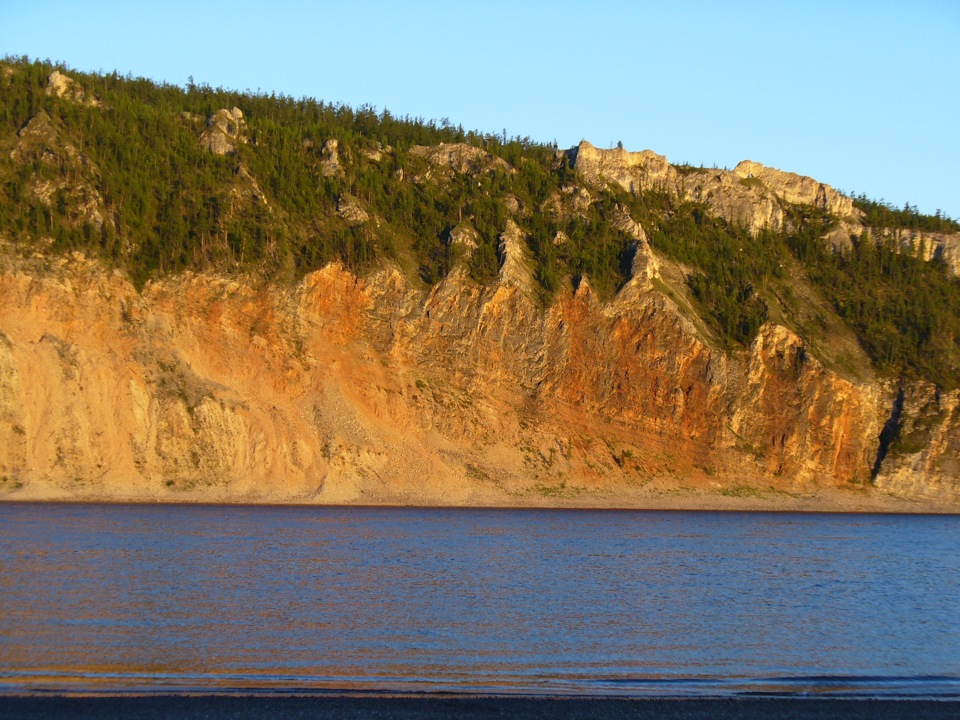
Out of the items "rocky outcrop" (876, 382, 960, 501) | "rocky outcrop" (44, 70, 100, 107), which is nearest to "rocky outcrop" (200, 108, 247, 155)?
"rocky outcrop" (44, 70, 100, 107)

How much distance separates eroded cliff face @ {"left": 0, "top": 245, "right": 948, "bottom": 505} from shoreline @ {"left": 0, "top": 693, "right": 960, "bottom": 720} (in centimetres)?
3363

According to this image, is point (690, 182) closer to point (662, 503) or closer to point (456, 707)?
point (662, 503)

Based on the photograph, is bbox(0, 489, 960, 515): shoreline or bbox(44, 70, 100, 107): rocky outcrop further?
bbox(44, 70, 100, 107): rocky outcrop

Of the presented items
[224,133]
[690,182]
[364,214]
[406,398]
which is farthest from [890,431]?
[224,133]

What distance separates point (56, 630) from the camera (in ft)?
60.2

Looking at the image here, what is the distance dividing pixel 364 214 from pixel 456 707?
50766 millimetres

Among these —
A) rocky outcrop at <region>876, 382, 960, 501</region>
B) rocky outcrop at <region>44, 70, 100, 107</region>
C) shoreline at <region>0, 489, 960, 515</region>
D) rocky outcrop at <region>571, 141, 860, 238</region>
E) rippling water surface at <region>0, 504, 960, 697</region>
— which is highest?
rocky outcrop at <region>571, 141, 860, 238</region>

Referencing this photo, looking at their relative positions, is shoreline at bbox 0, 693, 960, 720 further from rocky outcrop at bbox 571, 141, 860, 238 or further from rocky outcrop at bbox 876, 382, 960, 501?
rocky outcrop at bbox 571, 141, 860, 238

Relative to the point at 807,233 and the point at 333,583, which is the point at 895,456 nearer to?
the point at 807,233

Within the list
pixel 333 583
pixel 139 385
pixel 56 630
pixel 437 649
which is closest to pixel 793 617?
pixel 437 649

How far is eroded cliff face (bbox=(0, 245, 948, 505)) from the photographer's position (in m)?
47.4

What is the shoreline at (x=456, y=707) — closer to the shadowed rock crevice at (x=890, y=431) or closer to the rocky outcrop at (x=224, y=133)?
the shadowed rock crevice at (x=890, y=431)

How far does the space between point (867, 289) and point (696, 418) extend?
21754 millimetres

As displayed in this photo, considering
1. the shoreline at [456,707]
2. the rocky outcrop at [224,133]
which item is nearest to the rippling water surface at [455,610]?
the shoreline at [456,707]
